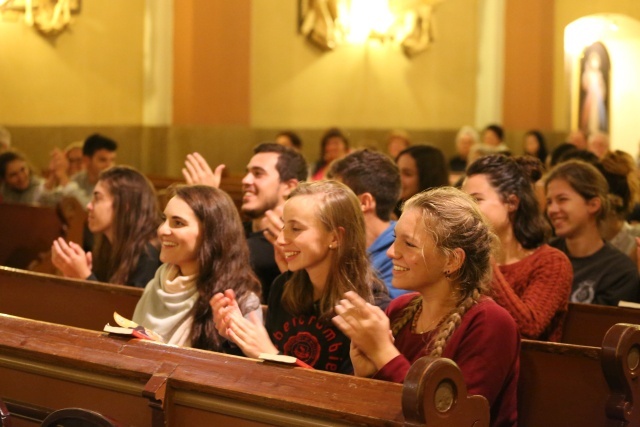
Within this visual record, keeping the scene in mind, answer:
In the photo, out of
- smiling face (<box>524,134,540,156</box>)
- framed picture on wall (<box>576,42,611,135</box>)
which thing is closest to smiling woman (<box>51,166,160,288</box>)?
smiling face (<box>524,134,540,156</box>)

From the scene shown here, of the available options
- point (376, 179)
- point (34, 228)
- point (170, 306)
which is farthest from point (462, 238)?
point (34, 228)

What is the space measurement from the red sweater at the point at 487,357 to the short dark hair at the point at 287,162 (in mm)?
2262

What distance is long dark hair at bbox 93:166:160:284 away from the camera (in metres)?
4.77

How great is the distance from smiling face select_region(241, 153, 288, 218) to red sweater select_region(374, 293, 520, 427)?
7.19ft

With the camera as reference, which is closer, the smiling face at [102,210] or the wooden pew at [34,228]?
the smiling face at [102,210]

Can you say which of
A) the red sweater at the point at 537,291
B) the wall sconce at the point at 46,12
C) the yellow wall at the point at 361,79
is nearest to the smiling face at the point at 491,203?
the red sweater at the point at 537,291

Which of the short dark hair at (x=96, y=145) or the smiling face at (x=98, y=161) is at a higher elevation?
the short dark hair at (x=96, y=145)

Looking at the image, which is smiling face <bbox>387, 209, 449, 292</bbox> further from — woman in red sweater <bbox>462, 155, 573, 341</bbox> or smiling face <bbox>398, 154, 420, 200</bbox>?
smiling face <bbox>398, 154, 420, 200</bbox>

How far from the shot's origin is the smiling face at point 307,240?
10.8ft

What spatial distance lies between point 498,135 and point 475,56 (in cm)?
204

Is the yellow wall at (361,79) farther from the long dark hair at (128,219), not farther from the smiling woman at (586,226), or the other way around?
the smiling woman at (586,226)

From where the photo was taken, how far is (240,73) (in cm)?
1116

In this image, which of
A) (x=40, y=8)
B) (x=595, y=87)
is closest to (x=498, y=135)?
(x=595, y=87)

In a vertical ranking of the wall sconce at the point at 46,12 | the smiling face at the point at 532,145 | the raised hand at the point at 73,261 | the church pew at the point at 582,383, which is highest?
the wall sconce at the point at 46,12
